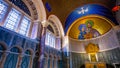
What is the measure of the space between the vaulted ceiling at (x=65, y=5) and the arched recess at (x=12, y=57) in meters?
5.06

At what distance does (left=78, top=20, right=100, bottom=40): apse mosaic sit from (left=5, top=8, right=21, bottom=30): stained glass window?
9.14 meters

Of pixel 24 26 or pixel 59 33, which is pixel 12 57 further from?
pixel 59 33

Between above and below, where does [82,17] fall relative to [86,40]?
above

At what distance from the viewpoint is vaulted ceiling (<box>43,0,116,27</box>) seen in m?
9.77

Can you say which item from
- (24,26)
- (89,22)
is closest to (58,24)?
(89,22)

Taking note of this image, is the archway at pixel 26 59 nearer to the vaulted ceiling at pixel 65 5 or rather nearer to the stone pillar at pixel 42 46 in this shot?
the stone pillar at pixel 42 46

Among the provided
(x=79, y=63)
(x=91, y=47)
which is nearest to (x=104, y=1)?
(x=91, y=47)

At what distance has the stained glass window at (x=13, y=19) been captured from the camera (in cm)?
571

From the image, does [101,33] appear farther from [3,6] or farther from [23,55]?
[3,6]

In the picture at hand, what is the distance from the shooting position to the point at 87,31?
12.9 metres

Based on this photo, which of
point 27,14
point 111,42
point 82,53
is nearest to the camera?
point 27,14

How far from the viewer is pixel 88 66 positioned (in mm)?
10109

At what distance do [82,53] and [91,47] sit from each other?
1.50 metres

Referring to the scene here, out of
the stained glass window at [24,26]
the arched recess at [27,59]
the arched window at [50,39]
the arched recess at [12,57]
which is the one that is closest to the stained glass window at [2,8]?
the stained glass window at [24,26]
